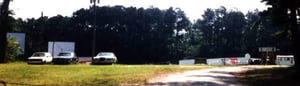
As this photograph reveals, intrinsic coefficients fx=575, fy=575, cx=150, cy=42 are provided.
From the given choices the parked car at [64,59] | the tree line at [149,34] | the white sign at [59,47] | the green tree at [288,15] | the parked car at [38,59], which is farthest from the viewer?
the tree line at [149,34]

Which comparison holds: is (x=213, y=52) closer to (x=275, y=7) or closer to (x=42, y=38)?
(x=42, y=38)

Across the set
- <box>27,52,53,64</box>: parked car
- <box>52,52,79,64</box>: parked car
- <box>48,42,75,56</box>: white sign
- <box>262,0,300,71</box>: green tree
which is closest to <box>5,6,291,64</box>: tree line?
<box>48,42,75,56</box>: white sign

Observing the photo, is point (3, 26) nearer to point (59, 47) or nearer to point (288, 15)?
point (288, 15)

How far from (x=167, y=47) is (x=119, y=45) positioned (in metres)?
11.3

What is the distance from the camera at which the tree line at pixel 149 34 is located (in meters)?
119

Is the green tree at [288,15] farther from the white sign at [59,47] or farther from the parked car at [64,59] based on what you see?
the white sign at [59,47]

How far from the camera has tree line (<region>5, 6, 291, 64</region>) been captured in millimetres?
118688

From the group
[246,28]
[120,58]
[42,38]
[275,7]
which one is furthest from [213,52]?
[275,7]

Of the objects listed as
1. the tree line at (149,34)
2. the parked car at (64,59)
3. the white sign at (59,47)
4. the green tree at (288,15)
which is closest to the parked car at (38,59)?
the parked car at (64,59)

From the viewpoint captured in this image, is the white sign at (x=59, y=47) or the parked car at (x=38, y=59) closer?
the parked car at (x=38, y=59)

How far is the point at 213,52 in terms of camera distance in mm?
127062

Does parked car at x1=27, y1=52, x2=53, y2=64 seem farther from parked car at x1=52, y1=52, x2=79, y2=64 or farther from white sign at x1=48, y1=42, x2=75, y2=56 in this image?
white sign at x1=48, y1=42, x2=75, y2=56

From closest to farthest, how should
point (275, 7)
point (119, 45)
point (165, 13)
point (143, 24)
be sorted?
point (275, 7)
point (119, 45)
point (143, 24)
point (165, 13)

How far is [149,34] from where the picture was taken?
125 metres
